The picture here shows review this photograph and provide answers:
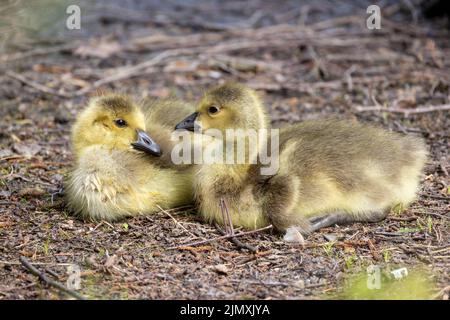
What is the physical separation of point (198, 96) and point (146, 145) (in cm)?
247

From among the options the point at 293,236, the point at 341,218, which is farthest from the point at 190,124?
the point at 341,218

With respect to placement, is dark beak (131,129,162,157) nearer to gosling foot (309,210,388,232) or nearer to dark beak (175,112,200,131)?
dark beak (175,112,200,131)

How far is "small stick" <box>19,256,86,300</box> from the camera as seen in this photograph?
10.1ft

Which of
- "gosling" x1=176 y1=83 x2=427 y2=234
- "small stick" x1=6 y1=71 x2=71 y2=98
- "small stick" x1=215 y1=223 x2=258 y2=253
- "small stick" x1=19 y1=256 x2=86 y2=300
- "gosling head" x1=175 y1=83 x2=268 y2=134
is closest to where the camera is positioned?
"small stick" x1=19 y1=256 x2=86 y2=300

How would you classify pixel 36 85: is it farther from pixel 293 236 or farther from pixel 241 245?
pixel 293 236

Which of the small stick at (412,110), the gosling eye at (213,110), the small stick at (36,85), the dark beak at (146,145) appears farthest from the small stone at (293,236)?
the small stick at (36,85)

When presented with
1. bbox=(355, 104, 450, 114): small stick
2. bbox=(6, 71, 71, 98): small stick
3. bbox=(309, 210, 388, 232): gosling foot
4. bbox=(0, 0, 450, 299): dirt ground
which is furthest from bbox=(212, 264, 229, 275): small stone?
bbox=(6, 71, 71, 98): small stick

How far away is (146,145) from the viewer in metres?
4.02

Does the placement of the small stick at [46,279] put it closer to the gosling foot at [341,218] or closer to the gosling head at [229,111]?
the gosling head at [229,111]

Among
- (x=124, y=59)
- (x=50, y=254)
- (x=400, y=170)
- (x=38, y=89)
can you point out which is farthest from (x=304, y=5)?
(x=50, y=254)

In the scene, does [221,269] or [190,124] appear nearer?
[221,269]

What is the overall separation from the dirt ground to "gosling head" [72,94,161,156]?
14.5 inches
